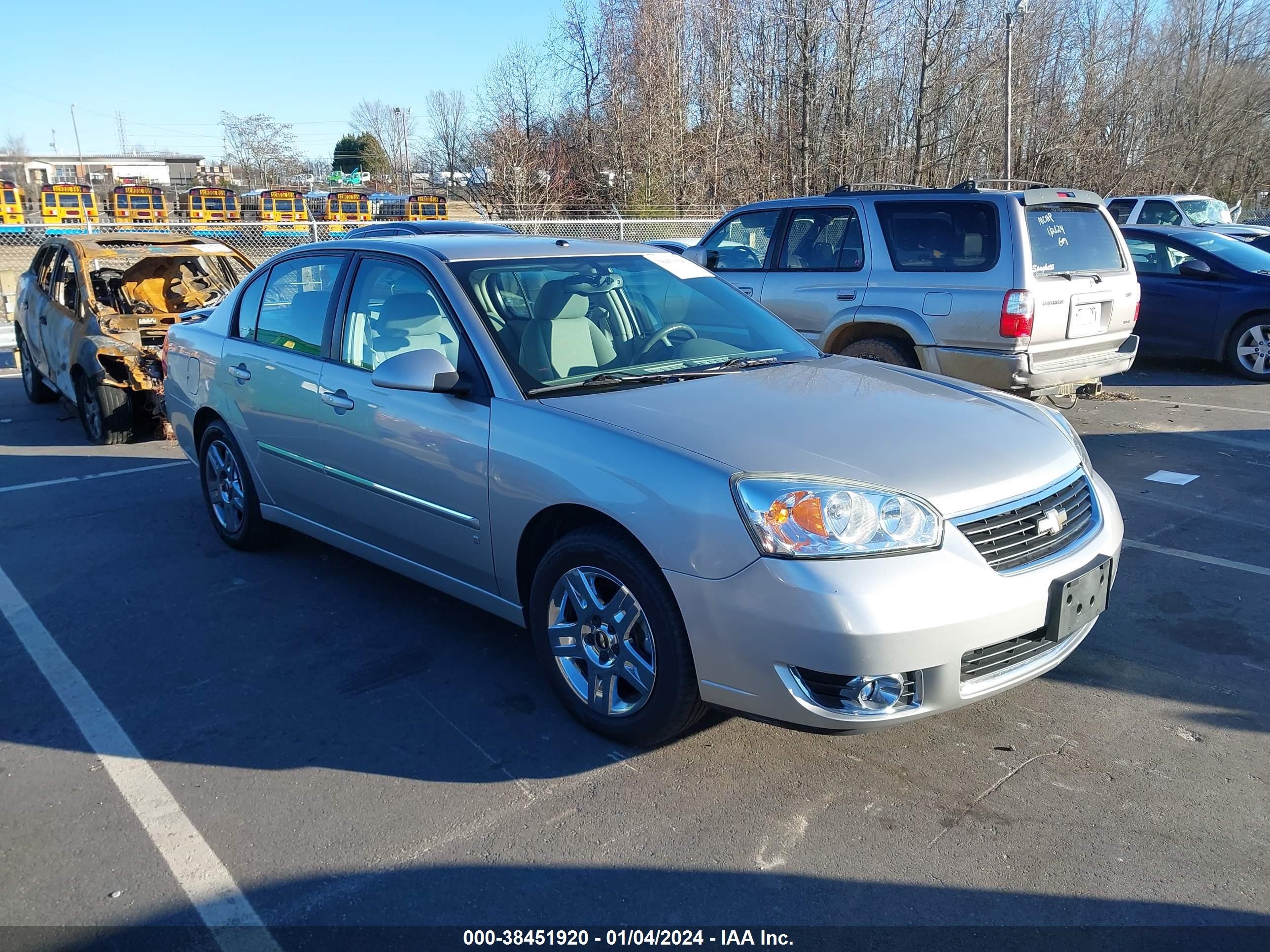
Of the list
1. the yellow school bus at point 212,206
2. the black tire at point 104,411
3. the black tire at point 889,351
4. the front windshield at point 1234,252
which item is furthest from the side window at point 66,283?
the yellow school bus at point 212,206

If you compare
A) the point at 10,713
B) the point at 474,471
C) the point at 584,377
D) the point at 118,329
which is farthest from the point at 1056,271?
the point at 118,329

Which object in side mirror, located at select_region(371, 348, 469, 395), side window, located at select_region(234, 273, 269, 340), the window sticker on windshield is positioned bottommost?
side mirror, located at select_region(371, 348, 469, 395)

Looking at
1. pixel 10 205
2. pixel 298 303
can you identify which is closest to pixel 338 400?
pixel 298 303

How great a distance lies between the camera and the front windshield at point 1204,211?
60.2ft

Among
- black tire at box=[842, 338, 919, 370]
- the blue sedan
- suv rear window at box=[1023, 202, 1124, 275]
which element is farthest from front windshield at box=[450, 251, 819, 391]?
the blue sedan

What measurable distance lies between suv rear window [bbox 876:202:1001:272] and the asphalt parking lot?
10.2 ft

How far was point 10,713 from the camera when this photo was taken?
3.85 m

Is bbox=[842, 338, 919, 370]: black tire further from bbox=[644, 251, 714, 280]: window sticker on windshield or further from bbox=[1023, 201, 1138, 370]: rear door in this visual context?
bbox=[644, 251, 714, 280]: window sticker on windshield

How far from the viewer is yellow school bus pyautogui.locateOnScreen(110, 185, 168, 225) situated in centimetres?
2434

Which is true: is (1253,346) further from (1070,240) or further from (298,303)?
(298,303)

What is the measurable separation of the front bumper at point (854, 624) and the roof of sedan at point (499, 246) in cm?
195

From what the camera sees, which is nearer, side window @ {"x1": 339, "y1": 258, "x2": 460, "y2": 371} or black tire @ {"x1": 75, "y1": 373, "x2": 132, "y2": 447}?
side window @ {"x1": 339, "y1": 258, "x2": 460, "y2": 371}

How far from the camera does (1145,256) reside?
454 inches

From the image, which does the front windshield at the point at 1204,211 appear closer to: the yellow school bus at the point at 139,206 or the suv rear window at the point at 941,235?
the suv rear window at the point at 941,235
